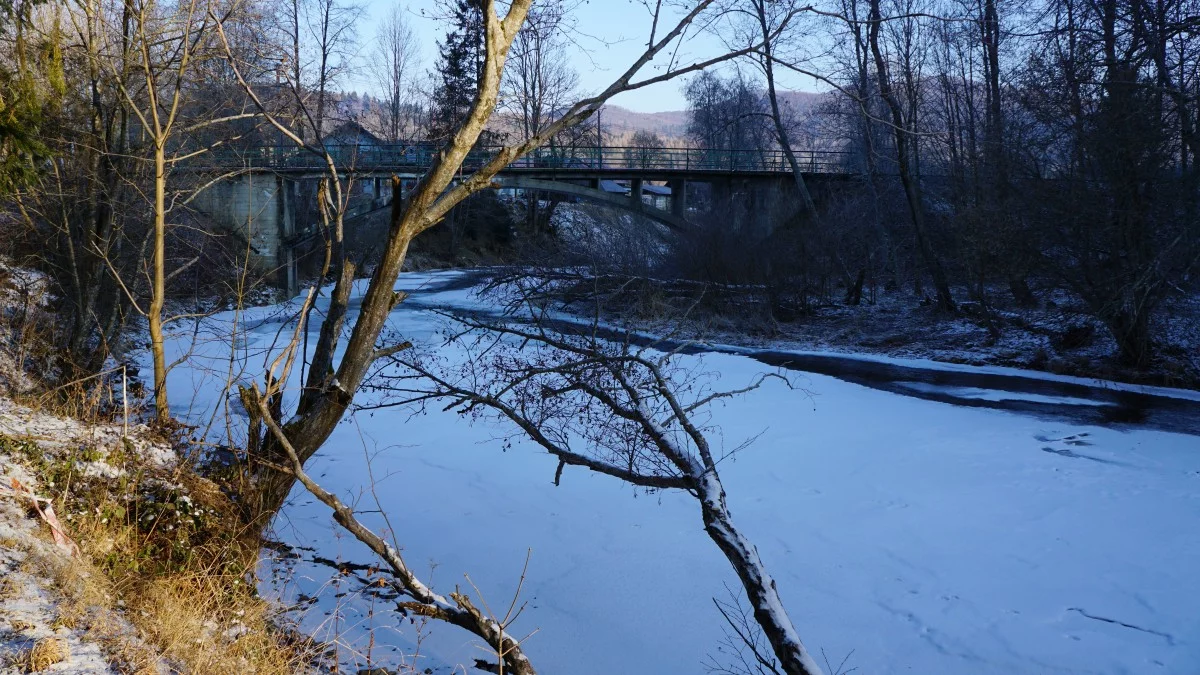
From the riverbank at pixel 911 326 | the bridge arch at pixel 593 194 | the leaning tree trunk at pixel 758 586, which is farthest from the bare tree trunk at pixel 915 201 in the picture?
the leaning tree trunk at pixel 758 586

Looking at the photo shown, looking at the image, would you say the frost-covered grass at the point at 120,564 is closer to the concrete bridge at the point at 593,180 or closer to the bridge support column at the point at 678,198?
the concrete bridge at the point at 593,180

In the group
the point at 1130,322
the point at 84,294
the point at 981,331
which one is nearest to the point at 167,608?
the point at 84,294

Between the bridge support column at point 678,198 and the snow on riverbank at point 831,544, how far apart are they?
16.4 meters

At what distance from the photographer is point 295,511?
805cm

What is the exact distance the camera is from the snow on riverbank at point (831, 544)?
240 inches

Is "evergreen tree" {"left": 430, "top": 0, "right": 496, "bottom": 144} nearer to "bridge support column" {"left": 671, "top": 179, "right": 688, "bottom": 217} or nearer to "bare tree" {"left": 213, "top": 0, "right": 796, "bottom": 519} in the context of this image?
"bare tree" {"left": 213, "top": 0, "right": 796, "bottom": 519}

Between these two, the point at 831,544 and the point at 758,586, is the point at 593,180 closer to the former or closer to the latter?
the point at 831,544

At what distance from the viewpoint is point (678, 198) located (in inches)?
1106

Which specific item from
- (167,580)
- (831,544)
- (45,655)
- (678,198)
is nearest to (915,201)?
(678,198)

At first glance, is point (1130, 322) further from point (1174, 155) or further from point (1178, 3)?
point (1178, 3)

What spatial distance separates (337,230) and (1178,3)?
41.2 feet

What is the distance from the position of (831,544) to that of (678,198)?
21220 millimetres

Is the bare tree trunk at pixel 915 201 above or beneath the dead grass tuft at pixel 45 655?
above

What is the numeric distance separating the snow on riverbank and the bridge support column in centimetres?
1636
